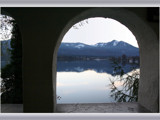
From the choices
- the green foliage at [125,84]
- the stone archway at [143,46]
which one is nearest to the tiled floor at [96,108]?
the stone archway at [143,46]

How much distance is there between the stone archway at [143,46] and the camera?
176cm

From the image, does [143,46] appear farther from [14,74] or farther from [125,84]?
[14,74]

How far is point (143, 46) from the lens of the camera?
2.09 m

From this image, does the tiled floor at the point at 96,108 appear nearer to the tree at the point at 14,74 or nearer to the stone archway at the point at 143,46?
the stone archway at the point at 143,46

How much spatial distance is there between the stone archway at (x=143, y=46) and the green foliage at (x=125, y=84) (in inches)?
60.4

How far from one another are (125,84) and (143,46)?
1.95 metres

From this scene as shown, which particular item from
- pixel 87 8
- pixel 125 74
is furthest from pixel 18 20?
pixel 125 74

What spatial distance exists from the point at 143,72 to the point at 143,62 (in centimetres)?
17

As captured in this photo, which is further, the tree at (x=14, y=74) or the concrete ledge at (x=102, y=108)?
the tree at (x=14, y=74)

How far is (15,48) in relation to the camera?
3154 millimetres

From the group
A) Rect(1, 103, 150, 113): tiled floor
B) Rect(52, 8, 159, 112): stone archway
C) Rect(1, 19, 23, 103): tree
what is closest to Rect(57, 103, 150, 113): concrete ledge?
Rect(1, 103, 150, 113): tiled floor

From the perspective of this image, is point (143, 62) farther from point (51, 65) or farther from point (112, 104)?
point (51, 65)

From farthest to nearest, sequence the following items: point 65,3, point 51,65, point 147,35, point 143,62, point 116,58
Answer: point 116,58
point 143,62
point 147,35
point 51,65
point 65,3

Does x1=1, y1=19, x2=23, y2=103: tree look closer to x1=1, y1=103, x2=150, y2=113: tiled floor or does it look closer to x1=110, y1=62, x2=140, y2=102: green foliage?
x1=1, y1=103, x2=150, y2=113: tiled floor
